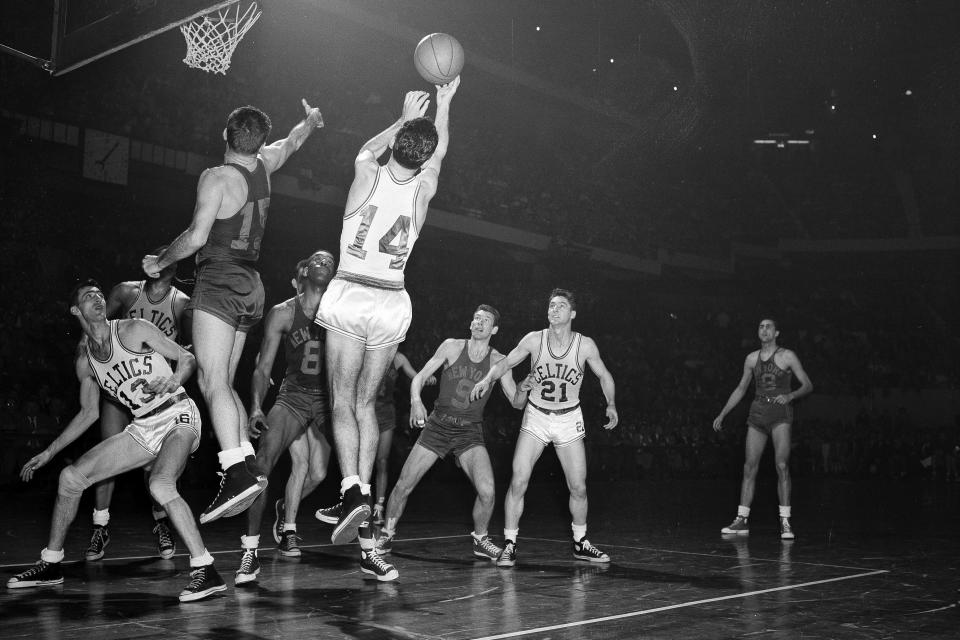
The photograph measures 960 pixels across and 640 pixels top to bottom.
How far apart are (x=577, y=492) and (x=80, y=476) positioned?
410 cm

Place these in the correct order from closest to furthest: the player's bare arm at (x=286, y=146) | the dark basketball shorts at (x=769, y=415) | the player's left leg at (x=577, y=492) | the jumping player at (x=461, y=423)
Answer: the player's bare arm at (x=286, y=146), the player's left leg at (x=577, y=492), the jumping player at (x=461, y=423), the dark basketball shorts at (x=769, y=415)

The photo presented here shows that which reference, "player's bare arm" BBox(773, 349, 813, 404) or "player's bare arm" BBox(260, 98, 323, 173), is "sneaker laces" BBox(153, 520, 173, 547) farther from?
"player's bare arm" BBox(773, 349, 813, 404)

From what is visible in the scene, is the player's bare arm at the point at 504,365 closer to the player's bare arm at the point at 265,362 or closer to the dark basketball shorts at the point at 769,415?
the player's bare arm at the point at 265,362

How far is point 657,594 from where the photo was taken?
6520 millimetres

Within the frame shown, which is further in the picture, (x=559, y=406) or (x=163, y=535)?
(x=559, y=406)

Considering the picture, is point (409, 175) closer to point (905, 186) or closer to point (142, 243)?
point (142, 243)

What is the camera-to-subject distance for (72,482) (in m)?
6.37

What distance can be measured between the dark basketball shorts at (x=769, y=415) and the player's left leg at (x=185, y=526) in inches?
276

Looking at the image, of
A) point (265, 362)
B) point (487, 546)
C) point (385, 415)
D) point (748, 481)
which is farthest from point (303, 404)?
point (748, 481)

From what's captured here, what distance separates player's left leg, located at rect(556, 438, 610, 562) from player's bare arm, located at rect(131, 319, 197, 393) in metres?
3.45

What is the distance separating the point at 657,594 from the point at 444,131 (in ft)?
11.3

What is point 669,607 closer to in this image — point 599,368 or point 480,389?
point 480,389

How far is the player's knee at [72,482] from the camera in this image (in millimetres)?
6371

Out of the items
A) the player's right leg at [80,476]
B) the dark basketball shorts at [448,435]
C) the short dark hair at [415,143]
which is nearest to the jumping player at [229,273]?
the short dark hair at [415,143]
